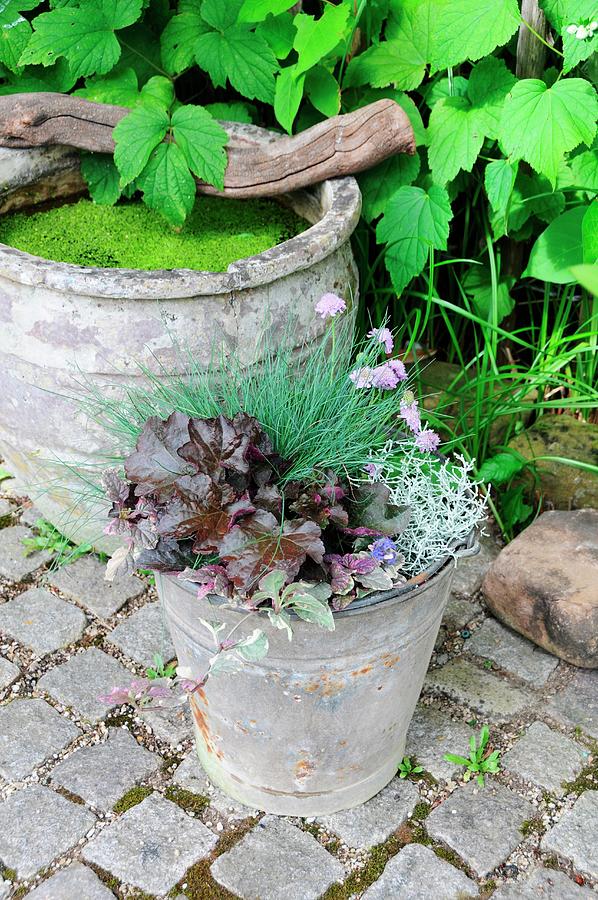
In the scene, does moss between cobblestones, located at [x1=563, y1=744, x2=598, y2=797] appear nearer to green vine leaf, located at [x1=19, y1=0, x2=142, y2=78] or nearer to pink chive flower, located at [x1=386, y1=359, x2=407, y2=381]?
pink chive flower, located at [x1=386, y1=359, x2=407, y2=381]

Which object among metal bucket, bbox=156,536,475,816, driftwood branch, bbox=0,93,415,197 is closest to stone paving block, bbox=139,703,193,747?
metal bucket, bbox=156,536,475,816

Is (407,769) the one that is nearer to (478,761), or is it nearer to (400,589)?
(478,761)

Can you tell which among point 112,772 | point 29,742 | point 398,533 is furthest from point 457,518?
point 29,742

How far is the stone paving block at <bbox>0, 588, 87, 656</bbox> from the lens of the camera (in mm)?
2096

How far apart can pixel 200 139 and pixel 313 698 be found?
4.39 feet

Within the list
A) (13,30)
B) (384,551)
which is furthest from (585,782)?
(13,30)

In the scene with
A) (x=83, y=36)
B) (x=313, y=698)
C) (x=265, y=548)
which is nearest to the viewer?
(x=265, y=548)

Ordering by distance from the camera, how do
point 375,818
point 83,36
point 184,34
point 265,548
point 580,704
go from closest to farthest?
point 265,548 → point 375,818 → point 580,704 → point 83,36 → point 184,34

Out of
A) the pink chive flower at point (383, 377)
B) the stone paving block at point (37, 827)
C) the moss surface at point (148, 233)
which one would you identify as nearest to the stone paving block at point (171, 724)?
the stone paving block at point (37, 827)

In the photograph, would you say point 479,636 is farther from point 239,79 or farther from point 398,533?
point 239,79

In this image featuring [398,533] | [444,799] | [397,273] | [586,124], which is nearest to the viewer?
[398,533]

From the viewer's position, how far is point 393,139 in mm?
2137

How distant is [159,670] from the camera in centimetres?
201

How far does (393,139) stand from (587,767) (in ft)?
4.99
